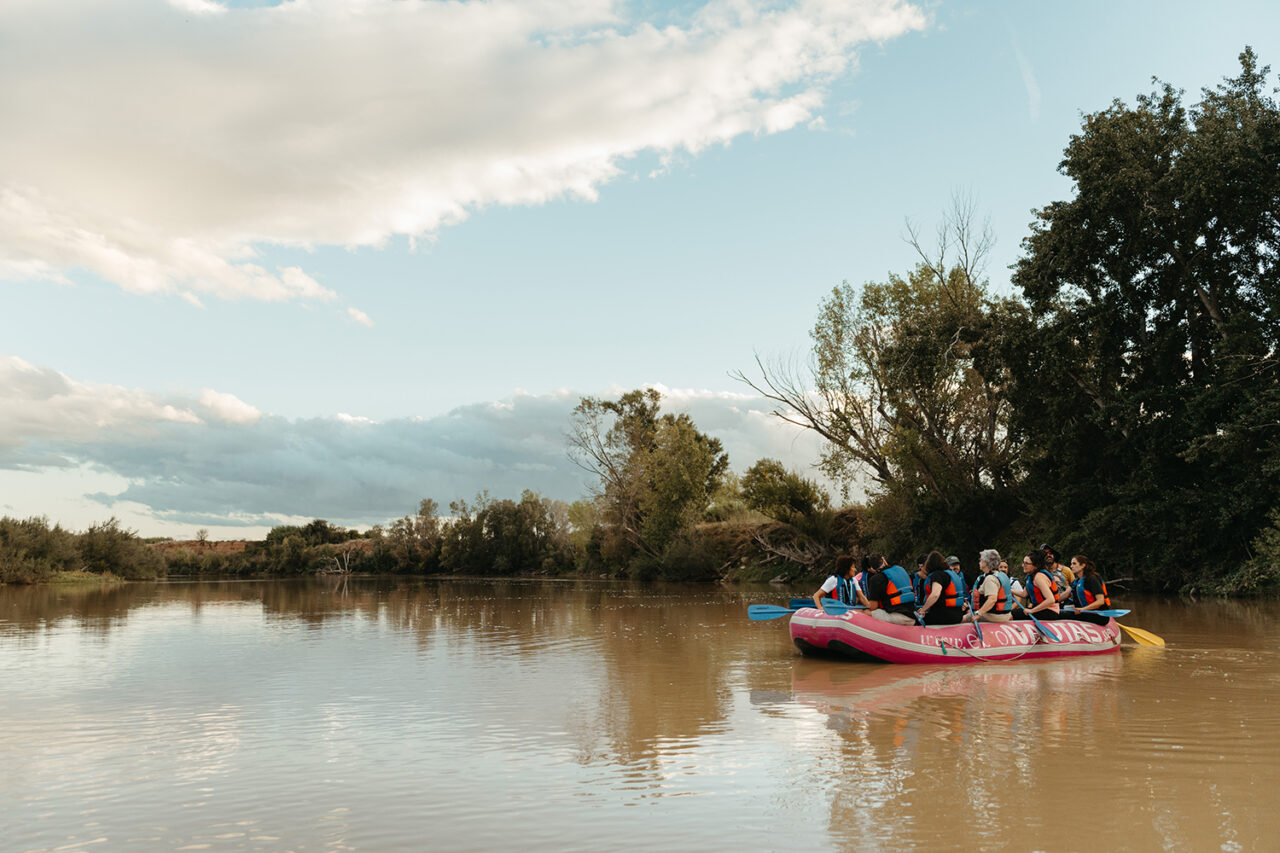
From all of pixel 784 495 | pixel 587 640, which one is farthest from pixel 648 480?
pixel 587 640

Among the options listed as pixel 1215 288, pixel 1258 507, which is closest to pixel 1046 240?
pixel 1215 288

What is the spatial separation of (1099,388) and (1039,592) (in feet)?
45.0

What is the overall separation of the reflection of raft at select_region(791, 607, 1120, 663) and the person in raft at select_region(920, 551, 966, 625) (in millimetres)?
213

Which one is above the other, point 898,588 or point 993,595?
point 898,588

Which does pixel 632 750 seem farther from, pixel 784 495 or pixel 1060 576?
pixel 784 495

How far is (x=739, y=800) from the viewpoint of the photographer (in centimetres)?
506

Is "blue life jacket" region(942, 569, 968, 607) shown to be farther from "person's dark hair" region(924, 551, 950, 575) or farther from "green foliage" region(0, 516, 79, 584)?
"green foliage" region(0, 516, 79, 584)

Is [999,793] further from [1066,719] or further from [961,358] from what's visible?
[961,358]

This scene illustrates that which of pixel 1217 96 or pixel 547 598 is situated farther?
pixel 547 598

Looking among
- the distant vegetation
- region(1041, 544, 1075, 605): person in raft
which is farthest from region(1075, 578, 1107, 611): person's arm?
the distant vegetation

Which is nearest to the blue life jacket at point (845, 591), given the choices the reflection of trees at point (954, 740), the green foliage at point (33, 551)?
the reflection of trees at point (954, 740)

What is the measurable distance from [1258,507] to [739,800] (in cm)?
2116

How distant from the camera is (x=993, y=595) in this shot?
38.2 feet

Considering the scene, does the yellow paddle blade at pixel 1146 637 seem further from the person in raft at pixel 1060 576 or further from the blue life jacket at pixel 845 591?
the blue life jacket at pixel 845 591
